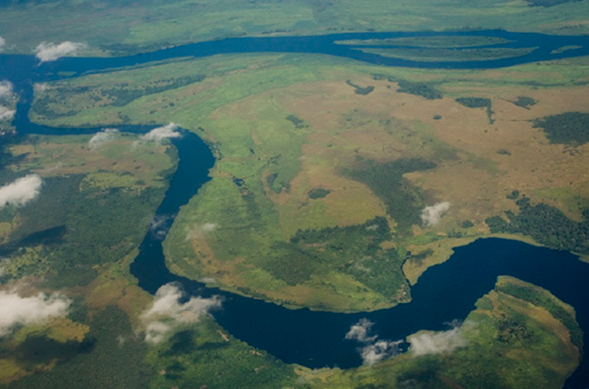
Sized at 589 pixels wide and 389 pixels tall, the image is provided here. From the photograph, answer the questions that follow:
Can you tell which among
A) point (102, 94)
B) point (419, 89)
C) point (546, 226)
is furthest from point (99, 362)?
point (102, 94)

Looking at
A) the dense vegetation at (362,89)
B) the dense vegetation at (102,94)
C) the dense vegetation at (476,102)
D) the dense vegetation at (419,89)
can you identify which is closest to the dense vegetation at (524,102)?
the dense vegetation at (476,102)

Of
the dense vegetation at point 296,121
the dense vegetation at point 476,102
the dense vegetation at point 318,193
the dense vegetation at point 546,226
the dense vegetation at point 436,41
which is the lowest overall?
the dense vegetation at point 546,226

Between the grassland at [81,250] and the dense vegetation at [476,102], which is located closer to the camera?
the grassland at [81,250]

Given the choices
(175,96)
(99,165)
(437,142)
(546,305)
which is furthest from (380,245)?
(175,96)

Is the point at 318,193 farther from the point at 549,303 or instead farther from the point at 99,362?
the point at 99,362

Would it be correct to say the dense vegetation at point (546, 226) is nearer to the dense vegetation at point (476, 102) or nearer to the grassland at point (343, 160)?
the grassland at point (343, 160)

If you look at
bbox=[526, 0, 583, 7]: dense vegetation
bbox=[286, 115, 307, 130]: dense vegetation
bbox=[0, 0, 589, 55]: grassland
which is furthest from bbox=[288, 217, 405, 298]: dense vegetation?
bbox=[526, 0, 583, 7]: dense vegetation
